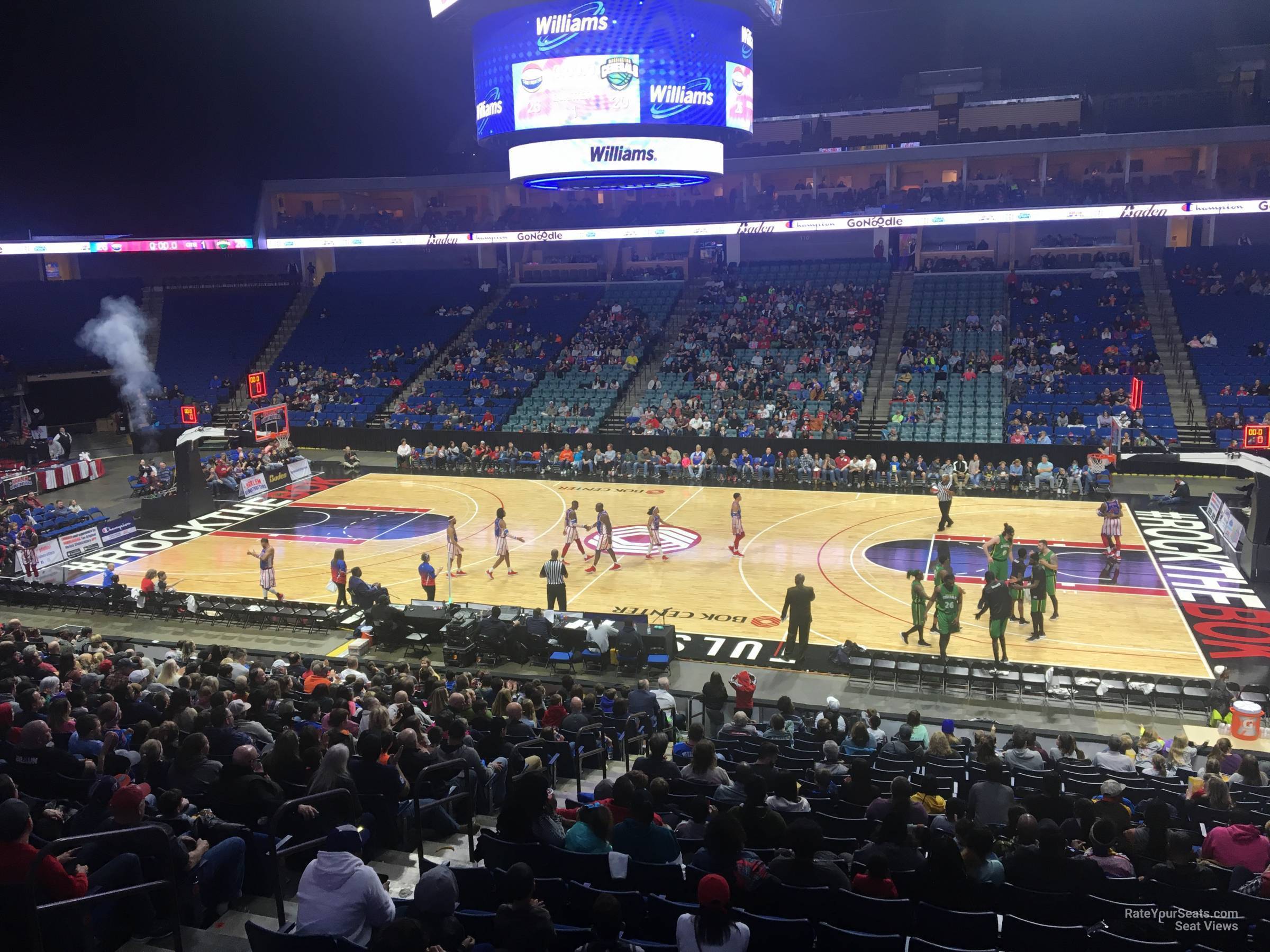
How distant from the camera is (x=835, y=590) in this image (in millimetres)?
21406

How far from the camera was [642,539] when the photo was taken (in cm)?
2598

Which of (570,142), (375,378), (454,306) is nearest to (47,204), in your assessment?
(375,378)

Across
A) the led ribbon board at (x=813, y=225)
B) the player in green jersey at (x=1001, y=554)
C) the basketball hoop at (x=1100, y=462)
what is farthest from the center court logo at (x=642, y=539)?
the led ribbon board at (x=813, y=225)

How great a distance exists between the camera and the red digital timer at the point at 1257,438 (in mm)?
25547

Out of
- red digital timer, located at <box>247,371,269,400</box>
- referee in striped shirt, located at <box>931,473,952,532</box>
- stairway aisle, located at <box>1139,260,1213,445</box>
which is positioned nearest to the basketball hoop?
stairway aisle, located at <box>1139,260,1213,445</box>

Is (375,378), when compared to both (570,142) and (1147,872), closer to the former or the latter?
(570,142)

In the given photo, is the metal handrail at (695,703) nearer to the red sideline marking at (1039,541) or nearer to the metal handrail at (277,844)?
the metal handrail at (277,844)

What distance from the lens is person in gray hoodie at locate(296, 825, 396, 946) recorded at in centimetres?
569

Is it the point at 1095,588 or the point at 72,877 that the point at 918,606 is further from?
the point at 72,877

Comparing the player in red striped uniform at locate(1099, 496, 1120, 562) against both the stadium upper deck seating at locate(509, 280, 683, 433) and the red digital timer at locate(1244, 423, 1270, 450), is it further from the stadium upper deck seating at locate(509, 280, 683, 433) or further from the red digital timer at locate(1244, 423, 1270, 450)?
the stadium upper deck seating at locate(509, 280, 683, 433)

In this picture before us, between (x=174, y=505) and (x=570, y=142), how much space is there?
51.1 feet

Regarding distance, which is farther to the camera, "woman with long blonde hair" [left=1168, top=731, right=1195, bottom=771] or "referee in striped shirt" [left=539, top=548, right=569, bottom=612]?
"referee in striped shirt" [left=539, top=548, right=569, bottom=612]

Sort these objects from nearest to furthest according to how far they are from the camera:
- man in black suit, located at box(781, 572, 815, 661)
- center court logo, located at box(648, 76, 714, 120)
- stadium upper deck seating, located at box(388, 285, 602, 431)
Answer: man in black suit, located at box(781, 572, 815, 661)
center court logo, located at box(648, 76, 714, 120)
stadium upper deck seating, located at box(388, 285, 602, 431)

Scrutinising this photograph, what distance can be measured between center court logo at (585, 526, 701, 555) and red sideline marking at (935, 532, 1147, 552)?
6343 millimetres
